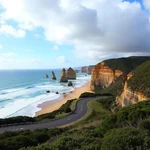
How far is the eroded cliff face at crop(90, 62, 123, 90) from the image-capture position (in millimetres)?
83438

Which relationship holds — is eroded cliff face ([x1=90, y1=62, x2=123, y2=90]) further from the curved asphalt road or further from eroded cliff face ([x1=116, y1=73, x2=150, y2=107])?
the curved asphalt road

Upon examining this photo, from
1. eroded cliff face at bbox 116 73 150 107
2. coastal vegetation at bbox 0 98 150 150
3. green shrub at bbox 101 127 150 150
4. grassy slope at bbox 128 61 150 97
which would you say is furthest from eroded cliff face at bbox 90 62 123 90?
green shrub at bbox 101 127 150 150

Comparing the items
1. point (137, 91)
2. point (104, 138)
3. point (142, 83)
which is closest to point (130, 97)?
point (137, 91)

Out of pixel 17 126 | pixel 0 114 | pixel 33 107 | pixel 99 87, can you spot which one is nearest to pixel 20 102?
pixel 33 107

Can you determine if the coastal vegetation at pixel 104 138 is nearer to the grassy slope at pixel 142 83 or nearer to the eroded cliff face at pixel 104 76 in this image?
the grassy slope at pixel 142 83

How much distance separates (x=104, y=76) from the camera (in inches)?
3474

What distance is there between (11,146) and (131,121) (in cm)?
807

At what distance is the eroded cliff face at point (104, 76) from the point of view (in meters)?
83.4

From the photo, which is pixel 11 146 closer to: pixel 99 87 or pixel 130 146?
pixel 130 146

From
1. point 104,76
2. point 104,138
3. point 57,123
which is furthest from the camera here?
point 104,76

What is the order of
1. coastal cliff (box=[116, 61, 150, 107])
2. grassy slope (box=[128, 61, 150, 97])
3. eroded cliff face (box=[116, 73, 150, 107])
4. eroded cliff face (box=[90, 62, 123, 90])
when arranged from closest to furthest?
1. coastal cliff (box=[116, 61, 150, 107])
2. grassy slope (box=[128, 61, 150, 97])
3. eroded cliff face (box=[116, 73, 150, 107])
4. eroded cliff face (box=[90, 62, 123, 90])

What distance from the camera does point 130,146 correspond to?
815 cm

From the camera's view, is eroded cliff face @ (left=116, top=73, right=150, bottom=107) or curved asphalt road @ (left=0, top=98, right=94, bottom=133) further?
eroded cliff face @ (left=116, top=73, right=150, bottom=107)

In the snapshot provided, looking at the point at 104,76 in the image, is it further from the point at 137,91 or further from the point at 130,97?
the point at 137,91
